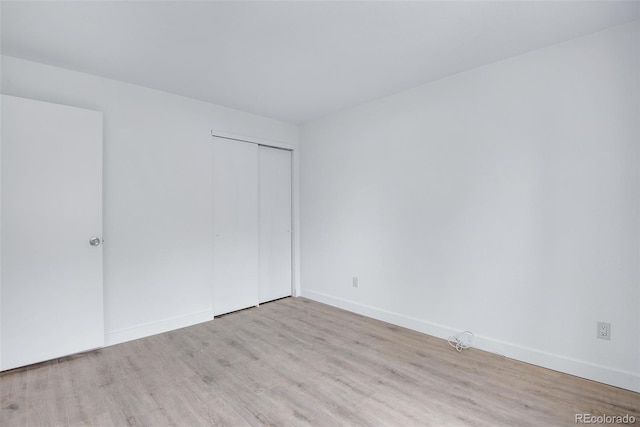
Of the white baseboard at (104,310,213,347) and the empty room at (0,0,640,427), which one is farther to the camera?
the white baseboard at (104,310,213,347)

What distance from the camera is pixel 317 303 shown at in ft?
13.2

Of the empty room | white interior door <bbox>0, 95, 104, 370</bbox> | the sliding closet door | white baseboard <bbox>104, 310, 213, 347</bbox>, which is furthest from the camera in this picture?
the sliding closet door

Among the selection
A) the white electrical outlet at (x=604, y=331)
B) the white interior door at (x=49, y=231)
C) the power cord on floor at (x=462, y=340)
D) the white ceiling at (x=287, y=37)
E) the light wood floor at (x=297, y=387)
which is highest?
the white ceiling at (x=287, y=37)

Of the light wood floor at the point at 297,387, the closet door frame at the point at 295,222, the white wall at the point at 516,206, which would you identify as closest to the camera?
the light wood floor at the point at 297,387

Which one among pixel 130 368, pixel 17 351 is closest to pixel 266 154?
pixel 130 368

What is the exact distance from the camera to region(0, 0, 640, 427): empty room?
6.32 feet

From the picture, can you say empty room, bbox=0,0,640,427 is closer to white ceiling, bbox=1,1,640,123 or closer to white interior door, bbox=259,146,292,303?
white ceiling, bbox=1,1,640,123

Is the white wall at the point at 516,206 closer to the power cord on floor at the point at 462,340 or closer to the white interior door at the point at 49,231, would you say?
the power cord on floor at the point at 462,340

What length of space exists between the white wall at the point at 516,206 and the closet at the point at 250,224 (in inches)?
46.0

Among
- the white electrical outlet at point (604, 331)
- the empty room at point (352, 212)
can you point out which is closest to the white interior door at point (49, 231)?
the empty room at point (352, 212)

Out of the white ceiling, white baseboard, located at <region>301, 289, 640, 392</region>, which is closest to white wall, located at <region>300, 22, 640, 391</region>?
white baseboard, located at <region>301, 289, 640, 392</region>

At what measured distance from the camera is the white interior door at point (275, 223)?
407 centimetres

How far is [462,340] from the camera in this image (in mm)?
2703

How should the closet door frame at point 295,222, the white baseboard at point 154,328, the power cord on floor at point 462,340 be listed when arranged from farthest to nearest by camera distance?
the closet door frame at point 295,222, the white baseboard at point 154,328, the power cord on floor at point 462,340
